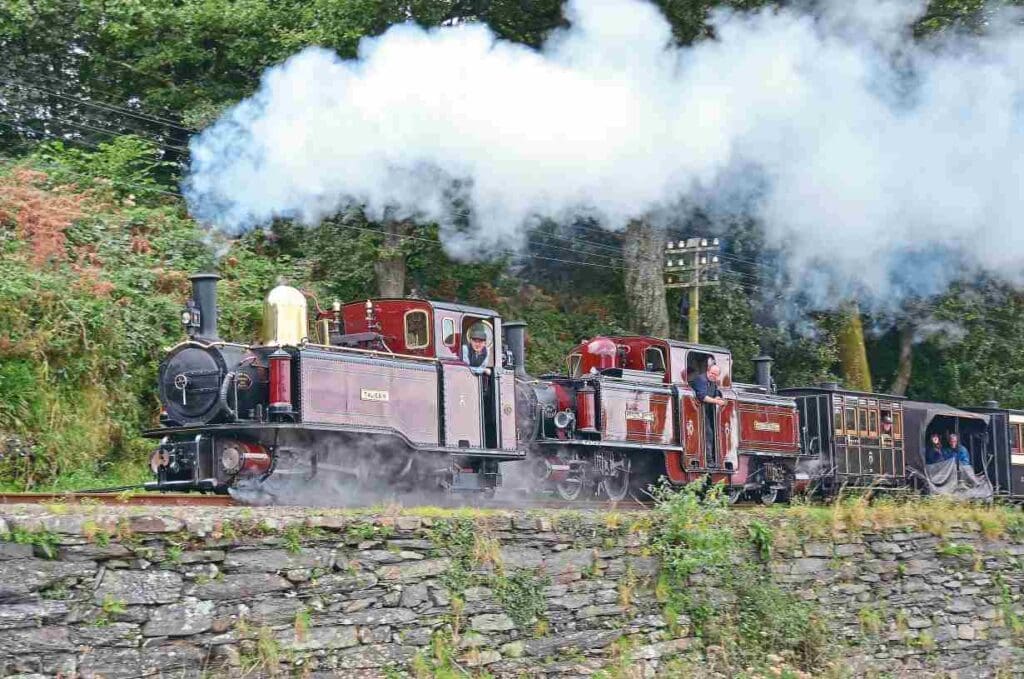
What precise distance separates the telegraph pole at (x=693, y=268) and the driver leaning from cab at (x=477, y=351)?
10.7m

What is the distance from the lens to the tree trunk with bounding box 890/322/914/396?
32.5 meters

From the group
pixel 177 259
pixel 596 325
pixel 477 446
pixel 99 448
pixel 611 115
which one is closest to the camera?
pixel 477 446

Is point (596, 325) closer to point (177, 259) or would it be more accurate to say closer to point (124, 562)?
point (177, 259)

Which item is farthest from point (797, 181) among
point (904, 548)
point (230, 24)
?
point (230, 24)

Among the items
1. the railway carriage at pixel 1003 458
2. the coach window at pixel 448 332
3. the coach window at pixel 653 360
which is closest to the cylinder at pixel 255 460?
the coach window at pixel 448 332

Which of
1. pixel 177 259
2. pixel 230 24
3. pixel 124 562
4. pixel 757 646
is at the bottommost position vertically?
pixel 757 646

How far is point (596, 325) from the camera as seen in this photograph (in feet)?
90.8

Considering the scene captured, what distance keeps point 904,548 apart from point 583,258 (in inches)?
552

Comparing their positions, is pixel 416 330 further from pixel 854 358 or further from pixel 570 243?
pixel 854 358

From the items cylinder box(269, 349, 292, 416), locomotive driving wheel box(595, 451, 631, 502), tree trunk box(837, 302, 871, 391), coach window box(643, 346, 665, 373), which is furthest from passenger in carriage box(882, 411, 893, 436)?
cylinder box(269, 349, 292, 416)

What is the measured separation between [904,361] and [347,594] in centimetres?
2568

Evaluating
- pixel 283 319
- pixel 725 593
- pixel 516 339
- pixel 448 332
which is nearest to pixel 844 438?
pixel 516 339

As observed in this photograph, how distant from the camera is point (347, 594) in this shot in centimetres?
983

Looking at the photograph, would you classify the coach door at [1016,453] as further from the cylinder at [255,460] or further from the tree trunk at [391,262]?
the cylinder at [255,460]
